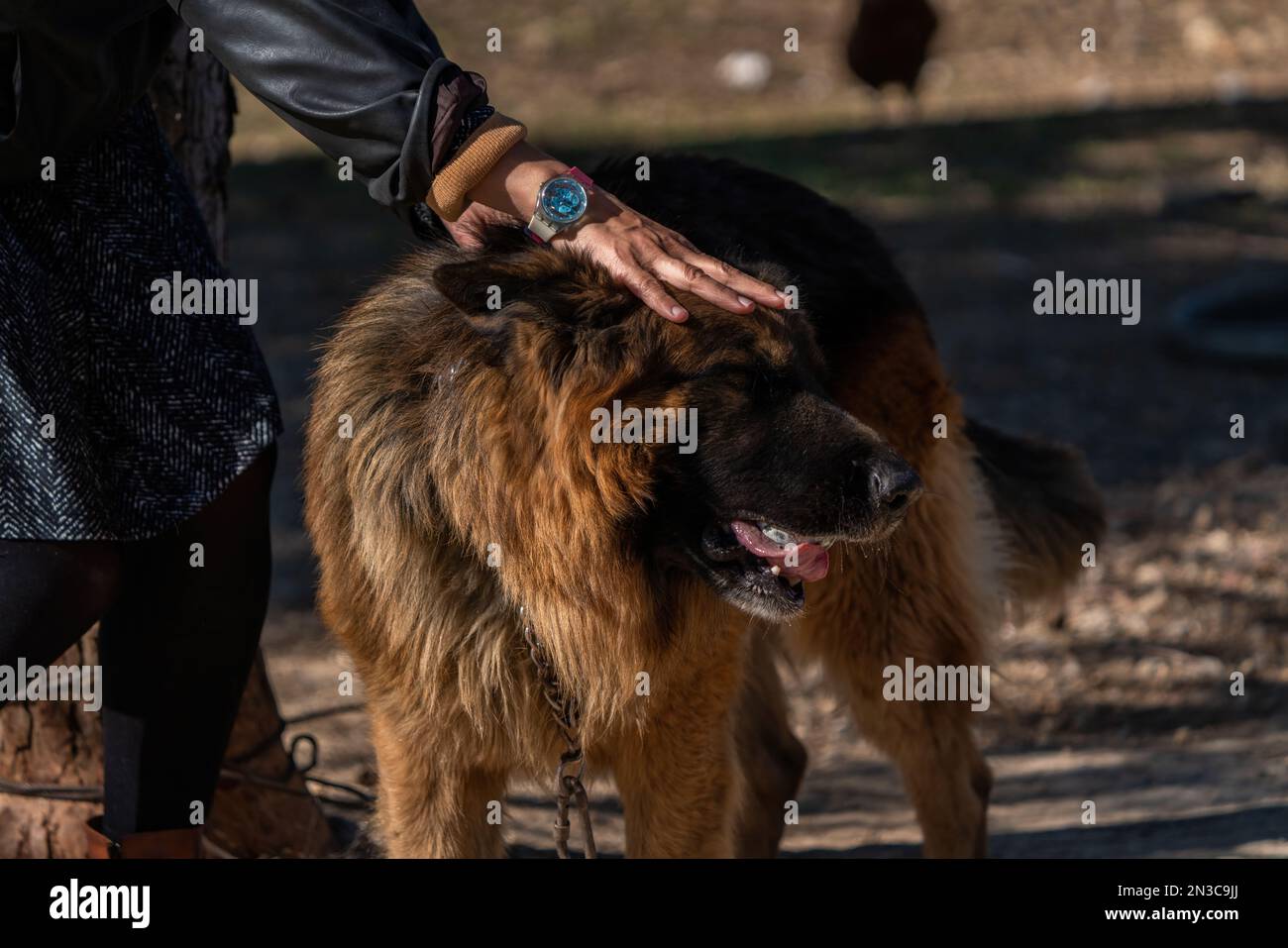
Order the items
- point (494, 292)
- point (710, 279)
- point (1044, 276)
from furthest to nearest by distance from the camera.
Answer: point (1044, 276), point (494, 292), point (710, 279)

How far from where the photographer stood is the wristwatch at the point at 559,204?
103 inches

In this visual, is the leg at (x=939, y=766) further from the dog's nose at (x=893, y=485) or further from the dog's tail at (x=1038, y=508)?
the dog's nose at (x=893, y=485)

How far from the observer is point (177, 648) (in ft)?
10.1

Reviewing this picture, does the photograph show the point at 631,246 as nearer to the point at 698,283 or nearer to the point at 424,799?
the point at 698,283

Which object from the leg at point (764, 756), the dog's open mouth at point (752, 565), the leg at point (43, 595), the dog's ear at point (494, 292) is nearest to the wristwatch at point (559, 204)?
the dog's ear at point (494, 292)

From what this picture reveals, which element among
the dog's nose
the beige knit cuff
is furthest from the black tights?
the dog's nose

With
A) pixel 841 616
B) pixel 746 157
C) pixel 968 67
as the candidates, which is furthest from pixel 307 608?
pixel 968 67

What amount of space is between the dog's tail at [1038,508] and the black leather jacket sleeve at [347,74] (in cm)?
247

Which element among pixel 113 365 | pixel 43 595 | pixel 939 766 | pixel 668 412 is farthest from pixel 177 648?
pixel 939 766

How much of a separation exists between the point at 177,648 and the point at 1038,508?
2747 millimetres

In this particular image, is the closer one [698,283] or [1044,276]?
[698,283]

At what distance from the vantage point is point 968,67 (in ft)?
46.9

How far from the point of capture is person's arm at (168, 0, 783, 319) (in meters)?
2.49

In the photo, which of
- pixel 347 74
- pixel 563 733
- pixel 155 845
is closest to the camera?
pixel 347 74
